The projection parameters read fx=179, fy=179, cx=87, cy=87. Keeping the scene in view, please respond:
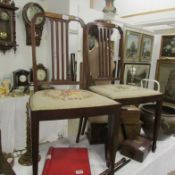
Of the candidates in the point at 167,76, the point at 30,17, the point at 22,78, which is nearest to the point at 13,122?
the point at 22,78

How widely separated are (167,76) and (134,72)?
148 cm

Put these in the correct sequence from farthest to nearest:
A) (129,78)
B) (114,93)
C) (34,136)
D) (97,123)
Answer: (129,78)
(97,123)
(114,93)
(34,136)

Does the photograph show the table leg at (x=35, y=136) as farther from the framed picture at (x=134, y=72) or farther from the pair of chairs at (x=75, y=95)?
the framed picture at (x=134, y=72)

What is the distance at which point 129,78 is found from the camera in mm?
3359

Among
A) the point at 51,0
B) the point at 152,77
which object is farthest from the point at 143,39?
the point at 51,0

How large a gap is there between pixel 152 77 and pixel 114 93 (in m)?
3.75

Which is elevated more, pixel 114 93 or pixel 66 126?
pixel 114 93

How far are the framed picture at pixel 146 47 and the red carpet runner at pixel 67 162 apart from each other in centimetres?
274

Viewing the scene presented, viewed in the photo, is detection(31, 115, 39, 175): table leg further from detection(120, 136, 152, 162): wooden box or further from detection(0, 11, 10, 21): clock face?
detection(0, 11, 10, 21): clock face

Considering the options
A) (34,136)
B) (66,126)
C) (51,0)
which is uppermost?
(51,0)

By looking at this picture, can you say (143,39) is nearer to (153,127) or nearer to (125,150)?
(153,127)

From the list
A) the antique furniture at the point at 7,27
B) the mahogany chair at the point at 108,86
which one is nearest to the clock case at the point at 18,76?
the antique furniture at the point at 7,27

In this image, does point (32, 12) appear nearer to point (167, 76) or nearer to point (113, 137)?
point (113, 137)

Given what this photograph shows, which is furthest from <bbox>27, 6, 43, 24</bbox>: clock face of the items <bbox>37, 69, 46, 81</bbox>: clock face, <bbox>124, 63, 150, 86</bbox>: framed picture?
<bbox>124, 63, 150, 86</bbox>: framed picture
